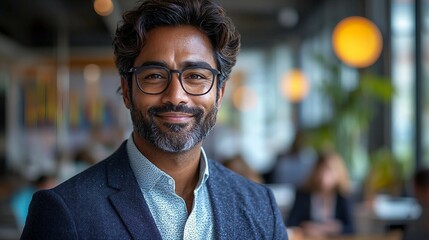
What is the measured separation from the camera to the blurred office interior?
7152mm

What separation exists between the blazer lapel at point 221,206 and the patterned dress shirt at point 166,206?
0.02 metres

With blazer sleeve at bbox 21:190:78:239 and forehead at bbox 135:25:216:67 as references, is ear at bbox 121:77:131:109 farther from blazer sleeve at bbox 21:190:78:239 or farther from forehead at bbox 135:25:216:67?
blazer sleeve at bbox 21:190:78:239

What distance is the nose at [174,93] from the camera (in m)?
1.33

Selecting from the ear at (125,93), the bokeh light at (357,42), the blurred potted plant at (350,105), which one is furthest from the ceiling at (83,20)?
the ear at (125,93)

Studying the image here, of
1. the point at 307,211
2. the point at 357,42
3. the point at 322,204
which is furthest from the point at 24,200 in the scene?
the point at 357,42

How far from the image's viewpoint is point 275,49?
1647 centimetres

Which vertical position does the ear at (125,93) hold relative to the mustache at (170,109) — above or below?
above

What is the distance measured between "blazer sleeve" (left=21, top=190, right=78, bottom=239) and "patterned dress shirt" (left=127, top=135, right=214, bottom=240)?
176mm

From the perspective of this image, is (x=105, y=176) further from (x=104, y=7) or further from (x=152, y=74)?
(x=104, y=7)

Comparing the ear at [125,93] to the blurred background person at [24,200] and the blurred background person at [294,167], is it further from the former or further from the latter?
the blurred background person at [294,167]

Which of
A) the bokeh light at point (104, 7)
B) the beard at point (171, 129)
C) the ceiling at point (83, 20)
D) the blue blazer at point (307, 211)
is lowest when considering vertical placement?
the blue blazer at point (307, 211)

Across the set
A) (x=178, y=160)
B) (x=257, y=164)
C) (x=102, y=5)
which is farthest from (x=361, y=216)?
(x=257, y=164)

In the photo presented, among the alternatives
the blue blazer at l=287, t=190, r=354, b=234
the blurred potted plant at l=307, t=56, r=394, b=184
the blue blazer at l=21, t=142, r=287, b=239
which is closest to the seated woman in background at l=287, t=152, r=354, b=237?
the blue blazer at l=287, t=190, r=354, b=234

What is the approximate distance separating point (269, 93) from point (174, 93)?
56.1 feet
